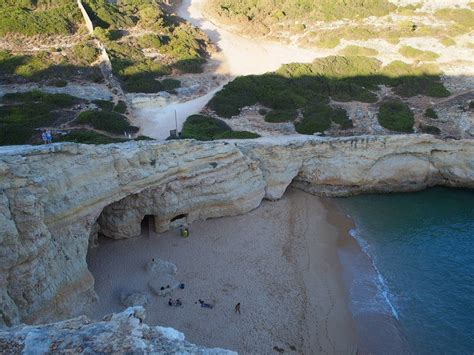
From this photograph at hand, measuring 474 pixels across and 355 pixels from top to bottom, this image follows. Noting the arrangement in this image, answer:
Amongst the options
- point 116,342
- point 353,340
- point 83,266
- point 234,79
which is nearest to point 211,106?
point 234,79

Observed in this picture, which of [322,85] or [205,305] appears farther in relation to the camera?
[322,85]

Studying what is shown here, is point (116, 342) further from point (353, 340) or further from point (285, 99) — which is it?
point (285, 99)

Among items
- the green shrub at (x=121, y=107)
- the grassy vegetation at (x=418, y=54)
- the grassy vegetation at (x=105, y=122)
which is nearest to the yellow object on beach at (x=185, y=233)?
the grassy vegetation at (x=105, y=122)

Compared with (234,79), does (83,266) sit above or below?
below

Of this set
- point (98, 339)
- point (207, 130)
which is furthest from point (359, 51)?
point (98, 339)

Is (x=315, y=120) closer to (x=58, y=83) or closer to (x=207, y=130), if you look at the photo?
(x=207, y=130)

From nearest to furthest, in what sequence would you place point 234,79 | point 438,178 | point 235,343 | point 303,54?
point 235,343 < point 438,178 < point 234,79 < point 303,54

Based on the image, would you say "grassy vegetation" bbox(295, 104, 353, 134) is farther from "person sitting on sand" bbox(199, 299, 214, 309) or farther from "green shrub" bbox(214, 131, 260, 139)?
"person sitting on sand" bbox(199, 299, 214, 309)
